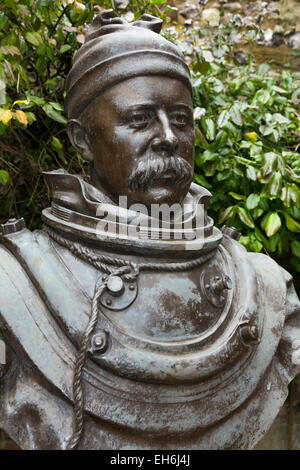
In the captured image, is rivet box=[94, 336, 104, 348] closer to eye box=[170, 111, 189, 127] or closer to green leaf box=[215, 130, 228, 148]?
eye box=[170, 111, 189, 127]

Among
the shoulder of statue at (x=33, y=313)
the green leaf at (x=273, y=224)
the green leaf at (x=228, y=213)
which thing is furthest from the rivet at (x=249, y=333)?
the green leaf at (x=228, y=213)

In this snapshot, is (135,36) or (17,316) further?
(135,36)

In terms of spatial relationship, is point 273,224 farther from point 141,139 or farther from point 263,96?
point 141,139

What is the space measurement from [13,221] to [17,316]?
13.2 inches

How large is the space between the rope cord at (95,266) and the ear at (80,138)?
284 millimetres

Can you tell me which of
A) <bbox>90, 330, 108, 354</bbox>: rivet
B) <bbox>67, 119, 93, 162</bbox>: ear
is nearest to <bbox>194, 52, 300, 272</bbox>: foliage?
<bbox>67, 119, 93, 162</bbox>: ear

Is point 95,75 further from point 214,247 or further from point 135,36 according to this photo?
point 214,247

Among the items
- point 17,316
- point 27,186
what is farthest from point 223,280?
point 27,186

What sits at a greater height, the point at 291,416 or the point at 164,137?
the point at 164,137

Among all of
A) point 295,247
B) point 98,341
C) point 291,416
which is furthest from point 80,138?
point 291,416

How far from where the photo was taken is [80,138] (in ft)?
4.93

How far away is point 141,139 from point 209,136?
0.95 meters

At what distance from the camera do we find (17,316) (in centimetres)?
120

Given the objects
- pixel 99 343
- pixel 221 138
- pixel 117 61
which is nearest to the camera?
pixel 99 343
